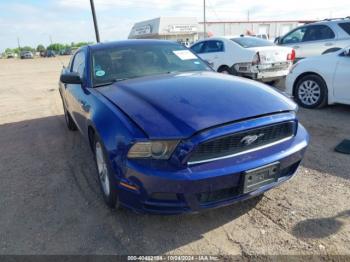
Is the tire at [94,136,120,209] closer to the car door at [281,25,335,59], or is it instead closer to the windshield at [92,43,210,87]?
the windshield at [92,43,210,87]

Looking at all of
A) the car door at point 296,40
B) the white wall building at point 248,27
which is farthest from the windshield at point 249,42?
the white wall building at point 248,27

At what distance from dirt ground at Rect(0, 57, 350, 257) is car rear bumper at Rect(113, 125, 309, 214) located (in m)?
0.36

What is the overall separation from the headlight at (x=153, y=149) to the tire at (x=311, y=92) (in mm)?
4662

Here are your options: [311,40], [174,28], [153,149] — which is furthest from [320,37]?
[174,28]

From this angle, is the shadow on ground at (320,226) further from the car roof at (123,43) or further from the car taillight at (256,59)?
the car taillight at (256,59)

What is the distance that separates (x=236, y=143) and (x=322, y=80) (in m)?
4.28

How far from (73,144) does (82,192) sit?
1.85 meters

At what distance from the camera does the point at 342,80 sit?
560 centimetres

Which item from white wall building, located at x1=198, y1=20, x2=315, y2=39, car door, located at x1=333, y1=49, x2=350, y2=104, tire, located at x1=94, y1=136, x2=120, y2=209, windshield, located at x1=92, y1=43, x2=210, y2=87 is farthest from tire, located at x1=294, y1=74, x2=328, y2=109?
white wall building, located at x1=198, y1=20, x2=315, y2=39

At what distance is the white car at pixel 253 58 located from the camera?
789 cm

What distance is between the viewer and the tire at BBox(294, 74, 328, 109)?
20.0 ft

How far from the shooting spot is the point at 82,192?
3.60 m

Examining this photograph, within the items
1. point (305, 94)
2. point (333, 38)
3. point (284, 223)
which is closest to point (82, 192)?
point (284, 223)

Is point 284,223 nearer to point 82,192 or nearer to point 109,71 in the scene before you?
point 82,192
